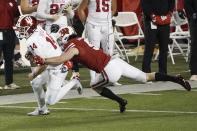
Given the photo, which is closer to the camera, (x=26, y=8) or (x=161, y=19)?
(x=26, y=8)

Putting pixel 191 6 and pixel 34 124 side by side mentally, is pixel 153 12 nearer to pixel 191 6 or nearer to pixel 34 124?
pixel 191 6

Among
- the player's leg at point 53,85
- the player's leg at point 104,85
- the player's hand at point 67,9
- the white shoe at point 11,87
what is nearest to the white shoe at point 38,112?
the player's leg at point 53,85

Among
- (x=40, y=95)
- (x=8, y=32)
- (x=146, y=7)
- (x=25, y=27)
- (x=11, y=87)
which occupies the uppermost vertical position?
(x=25, y=27)

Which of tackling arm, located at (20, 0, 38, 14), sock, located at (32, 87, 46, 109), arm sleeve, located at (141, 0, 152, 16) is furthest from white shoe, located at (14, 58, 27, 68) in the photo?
sock, located at (32, 87, 46, 109)

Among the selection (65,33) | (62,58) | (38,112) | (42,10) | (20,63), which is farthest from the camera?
(20,63)

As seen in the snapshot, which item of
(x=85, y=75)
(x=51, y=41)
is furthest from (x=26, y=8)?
(x=85, y=75)

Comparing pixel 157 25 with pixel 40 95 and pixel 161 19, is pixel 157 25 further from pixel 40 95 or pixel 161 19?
pixel 40 95

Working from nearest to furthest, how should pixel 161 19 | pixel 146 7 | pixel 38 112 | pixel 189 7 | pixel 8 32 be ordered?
pixel 38 112
pixel 8 32
pixel 161 19
pixel 146 7
pixel 189 7

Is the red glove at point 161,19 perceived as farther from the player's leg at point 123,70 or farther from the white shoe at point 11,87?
the player's leg at point 123,70

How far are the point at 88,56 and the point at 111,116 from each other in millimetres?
908

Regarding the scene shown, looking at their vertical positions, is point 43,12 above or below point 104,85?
above

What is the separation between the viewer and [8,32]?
14969mm

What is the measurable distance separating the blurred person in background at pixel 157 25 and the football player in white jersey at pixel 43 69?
14.2 feet

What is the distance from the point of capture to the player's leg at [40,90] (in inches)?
431
